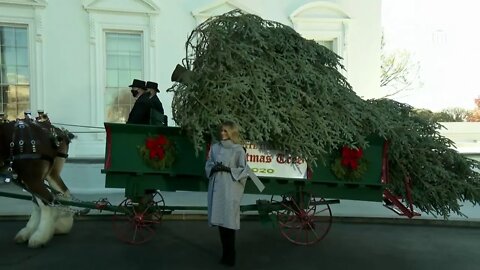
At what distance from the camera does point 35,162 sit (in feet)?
19.8

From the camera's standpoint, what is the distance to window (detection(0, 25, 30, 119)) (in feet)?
34.9

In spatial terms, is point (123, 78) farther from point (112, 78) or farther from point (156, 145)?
point (156, 145)

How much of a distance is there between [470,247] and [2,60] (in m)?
9.88

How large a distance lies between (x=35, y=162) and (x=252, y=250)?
297 centimetres

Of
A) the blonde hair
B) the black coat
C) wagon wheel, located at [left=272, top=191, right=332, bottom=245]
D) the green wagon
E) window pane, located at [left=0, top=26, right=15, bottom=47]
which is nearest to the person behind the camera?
the blonde hair

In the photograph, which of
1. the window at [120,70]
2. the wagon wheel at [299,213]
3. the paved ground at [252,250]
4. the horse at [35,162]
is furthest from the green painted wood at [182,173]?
the window at [120,70]

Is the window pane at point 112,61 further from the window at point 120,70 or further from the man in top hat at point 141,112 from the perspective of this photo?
the man in top hat at point 141,112

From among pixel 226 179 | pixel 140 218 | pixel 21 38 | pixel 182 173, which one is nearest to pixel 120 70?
pixel 21 38

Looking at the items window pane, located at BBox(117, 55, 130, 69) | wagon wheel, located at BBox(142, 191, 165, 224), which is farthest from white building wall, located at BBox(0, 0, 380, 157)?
wagon wheel, located at BBox(142, 191, 165, 224)

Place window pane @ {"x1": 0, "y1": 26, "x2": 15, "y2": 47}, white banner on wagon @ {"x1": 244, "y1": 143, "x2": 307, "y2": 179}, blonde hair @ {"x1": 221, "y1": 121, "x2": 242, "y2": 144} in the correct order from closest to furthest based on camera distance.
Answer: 1. blonde hair @ {"x1": 221, "y1": 121, "x2": 242, "y2": 144}
2. white banner on wagon @ {"x1": 244, "y1": 143, "x2": 307, "y2": 179}
3. window pane @ {"x1": 0, "y1": 26, "x2": 15, "y2": 47}

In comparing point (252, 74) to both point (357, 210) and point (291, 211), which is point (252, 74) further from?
point (357, 210)

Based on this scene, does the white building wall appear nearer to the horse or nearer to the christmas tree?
the horse

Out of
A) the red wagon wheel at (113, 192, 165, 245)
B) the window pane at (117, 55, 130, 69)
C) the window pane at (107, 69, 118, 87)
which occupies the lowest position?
the red wagon wheel at (113, 192, 165, 245)

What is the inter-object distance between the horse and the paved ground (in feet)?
0.84
